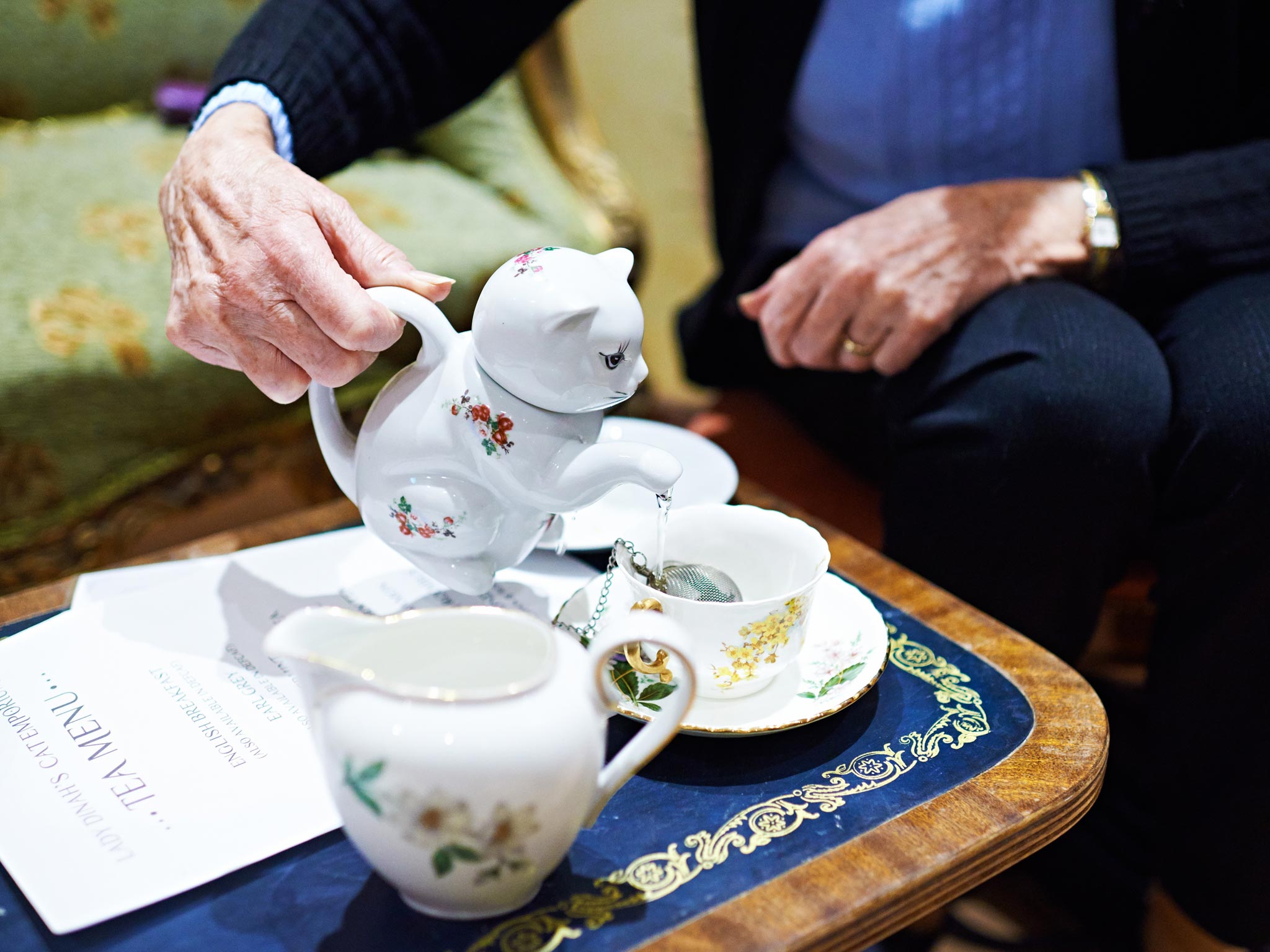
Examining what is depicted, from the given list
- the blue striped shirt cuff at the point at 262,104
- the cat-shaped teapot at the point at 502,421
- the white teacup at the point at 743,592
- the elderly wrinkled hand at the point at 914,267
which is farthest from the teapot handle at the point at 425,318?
the elderly wrinkled hand at the point at 914,267

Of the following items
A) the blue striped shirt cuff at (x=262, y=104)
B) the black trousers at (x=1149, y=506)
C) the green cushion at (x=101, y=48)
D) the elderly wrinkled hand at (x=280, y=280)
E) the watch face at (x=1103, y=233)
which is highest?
the green cushion at (x=101, y=48)

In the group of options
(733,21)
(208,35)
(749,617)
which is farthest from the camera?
(208,35)

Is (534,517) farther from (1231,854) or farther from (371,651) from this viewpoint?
(1231,854)

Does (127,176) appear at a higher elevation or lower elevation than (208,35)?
lower

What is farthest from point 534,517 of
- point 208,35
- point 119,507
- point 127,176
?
point 208,35

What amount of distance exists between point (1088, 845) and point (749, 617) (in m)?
0.71

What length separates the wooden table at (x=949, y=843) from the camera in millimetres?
405

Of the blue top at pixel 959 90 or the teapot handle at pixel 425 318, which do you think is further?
the blue top at pixel 959 90

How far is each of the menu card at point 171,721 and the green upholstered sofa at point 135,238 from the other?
1.43 ft

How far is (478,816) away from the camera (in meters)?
0.36

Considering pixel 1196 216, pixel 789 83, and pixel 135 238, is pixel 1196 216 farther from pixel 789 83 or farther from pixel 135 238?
pixel 135 238

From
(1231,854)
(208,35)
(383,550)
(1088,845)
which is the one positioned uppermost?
(208,35)

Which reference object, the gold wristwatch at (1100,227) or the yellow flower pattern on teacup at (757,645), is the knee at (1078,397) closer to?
the gold wristwatch at (1100,227)

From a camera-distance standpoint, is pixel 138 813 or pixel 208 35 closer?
pixel 138 813
